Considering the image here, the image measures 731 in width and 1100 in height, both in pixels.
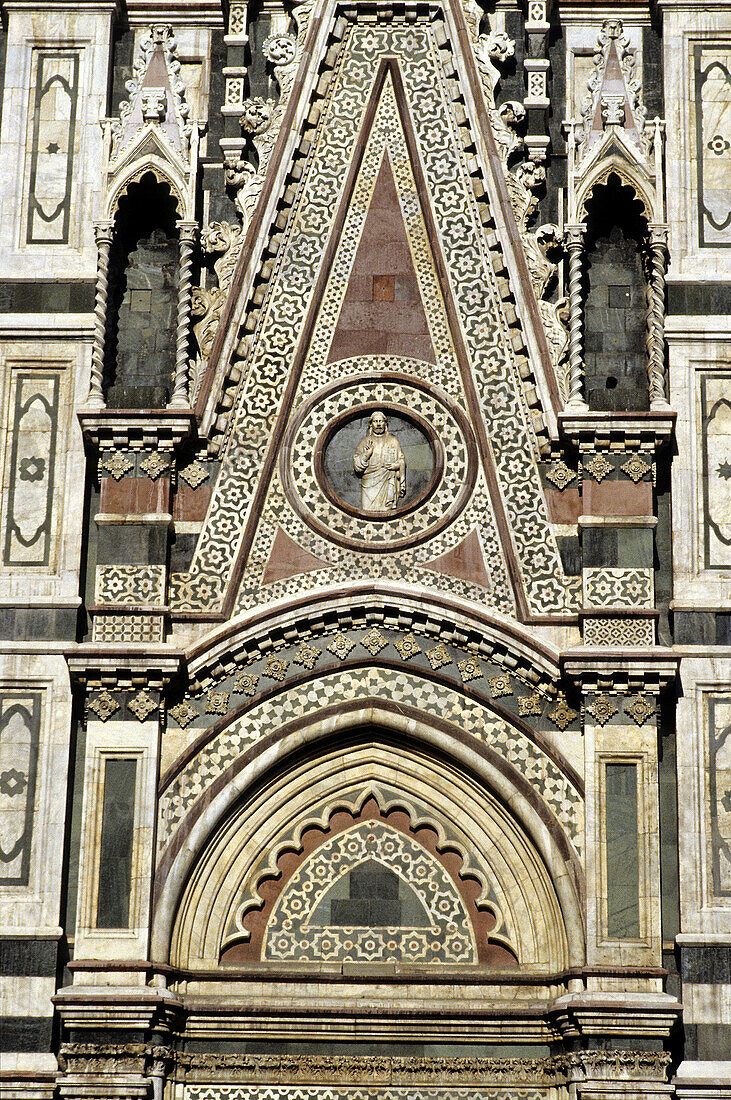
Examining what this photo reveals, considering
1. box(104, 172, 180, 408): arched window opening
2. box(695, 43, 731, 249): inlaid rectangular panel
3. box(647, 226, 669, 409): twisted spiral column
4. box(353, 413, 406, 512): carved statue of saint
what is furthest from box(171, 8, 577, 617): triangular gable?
box(695, 43, 731, 249): inlaid rectangular panel

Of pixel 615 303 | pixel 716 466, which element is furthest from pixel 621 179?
pixel 716 466

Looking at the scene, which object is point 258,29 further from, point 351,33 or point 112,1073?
point 112,1073

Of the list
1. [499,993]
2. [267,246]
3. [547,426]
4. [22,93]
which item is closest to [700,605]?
[547,426]

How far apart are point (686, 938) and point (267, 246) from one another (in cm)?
618

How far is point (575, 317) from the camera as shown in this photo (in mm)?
16797

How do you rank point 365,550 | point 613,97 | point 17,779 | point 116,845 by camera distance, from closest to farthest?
point 116,845
point 17,779
point 365,550
point 613,97

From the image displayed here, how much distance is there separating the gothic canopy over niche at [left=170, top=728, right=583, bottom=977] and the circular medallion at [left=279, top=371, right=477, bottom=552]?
163cm

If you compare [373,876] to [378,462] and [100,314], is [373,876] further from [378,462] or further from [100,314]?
[100,314]

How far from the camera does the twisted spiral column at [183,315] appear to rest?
1676 cm

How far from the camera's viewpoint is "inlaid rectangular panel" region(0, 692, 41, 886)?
15.9 meters

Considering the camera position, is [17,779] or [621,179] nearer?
[17,779]

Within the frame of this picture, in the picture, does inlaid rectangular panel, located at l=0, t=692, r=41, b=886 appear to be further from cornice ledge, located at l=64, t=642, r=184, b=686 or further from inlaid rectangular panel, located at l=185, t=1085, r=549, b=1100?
inlaid rectangular panel, located at l=185, t=1085, r=549, b=1100

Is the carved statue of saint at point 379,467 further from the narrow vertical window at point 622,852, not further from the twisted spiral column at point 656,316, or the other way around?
the narrow vertical window at point 622,852

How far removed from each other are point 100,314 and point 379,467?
2427 mm
